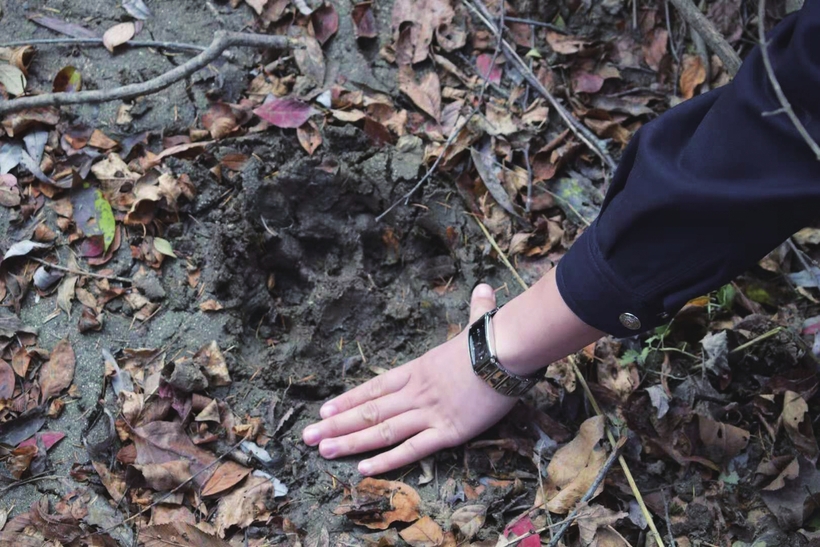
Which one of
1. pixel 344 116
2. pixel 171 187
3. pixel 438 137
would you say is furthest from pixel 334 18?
pixel 171 187

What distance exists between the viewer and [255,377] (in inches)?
76.8

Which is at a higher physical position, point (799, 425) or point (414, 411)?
point (799, 425)

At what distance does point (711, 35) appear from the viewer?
85.9 inches

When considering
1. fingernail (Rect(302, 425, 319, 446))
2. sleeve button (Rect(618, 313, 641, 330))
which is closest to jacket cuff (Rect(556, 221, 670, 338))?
sleeve button (Rect(618, 313, 641, 330))

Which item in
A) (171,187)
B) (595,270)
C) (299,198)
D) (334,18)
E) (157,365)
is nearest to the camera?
(595,270)

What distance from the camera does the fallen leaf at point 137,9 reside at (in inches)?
92.5

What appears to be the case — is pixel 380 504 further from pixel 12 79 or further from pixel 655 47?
pixel 655 47

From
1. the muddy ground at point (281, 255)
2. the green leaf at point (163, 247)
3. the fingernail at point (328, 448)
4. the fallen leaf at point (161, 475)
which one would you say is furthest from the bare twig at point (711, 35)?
the fallen leaf at point (161, 475)

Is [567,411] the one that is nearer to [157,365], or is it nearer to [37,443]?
[157,365]

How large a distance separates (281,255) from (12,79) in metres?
1.01

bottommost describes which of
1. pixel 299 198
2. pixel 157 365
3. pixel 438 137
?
pixel 157 365

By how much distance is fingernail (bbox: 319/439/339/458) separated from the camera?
6.04ft

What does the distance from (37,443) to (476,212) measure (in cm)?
140

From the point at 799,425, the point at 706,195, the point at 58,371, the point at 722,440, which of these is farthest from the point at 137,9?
the point at 799,425
